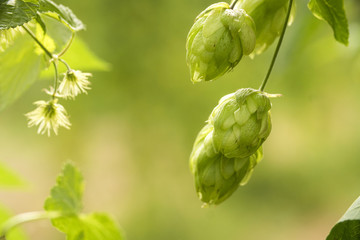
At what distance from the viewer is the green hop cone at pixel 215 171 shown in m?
0.34

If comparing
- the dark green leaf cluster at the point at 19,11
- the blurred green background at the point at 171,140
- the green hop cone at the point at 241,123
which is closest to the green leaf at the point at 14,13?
the dark green leaf cluster at the point at 19,11

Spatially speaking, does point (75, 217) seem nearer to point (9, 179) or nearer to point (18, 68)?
point (18, 68)

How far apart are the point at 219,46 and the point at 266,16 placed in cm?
7

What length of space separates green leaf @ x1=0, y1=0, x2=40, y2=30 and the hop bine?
13 centimetres

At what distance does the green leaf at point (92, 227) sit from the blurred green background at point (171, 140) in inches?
49.8

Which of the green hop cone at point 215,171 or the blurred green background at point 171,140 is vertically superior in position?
the blurred green background at point 171,140

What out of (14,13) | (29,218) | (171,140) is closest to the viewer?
(14,13)

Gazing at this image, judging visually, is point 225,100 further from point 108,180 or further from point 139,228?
point 108,180

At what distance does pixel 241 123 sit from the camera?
32 centimetres

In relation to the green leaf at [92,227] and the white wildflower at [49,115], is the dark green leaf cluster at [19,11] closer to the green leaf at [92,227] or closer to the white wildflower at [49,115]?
the white wildflower at [49,115]

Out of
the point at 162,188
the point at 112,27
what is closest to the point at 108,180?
the point at 162,188

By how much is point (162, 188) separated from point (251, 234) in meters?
0.99

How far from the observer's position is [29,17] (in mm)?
275

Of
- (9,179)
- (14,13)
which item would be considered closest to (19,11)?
(14,13)
